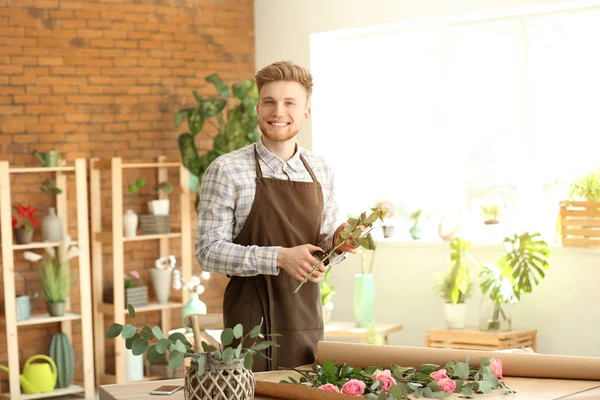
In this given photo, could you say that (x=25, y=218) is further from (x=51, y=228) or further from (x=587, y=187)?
(x=587, y=187)

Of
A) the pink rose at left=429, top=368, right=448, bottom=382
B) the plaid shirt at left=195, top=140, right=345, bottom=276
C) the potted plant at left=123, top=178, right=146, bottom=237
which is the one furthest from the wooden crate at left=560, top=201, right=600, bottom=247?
the pink rose at left=429, top=368, right=448, bottom=382

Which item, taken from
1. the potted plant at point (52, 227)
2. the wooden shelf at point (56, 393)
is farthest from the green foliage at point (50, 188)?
the wooden shelf at point (56, 393)

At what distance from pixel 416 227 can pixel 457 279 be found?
0.78 m

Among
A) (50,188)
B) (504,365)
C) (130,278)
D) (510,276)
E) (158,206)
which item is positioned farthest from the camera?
(158,206)

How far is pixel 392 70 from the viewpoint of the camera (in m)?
7.50

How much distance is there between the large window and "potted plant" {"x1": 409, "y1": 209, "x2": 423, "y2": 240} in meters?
0.13

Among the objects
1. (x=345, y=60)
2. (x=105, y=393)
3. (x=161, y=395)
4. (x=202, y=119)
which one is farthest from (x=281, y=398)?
(x=345, y=60)

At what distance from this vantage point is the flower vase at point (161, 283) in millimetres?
7250

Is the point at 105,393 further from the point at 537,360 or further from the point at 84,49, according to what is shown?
the point at 84,49

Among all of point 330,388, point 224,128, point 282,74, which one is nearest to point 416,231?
point 224,128

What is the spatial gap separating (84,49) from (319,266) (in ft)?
15.9

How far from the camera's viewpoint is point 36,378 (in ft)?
21.8

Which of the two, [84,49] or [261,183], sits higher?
[84,49]

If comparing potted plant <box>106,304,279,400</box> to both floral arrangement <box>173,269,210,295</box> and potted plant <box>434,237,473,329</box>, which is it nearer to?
potted plant <box>434,237,473,329</box>
